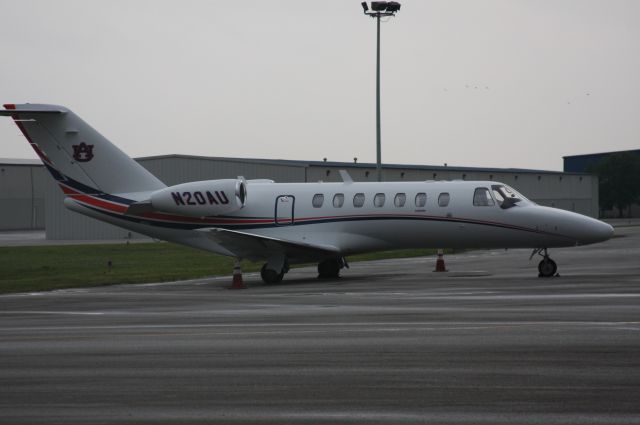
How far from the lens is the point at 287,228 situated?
29.5m

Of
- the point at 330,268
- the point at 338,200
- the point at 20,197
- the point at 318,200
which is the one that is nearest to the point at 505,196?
the point at 338,200

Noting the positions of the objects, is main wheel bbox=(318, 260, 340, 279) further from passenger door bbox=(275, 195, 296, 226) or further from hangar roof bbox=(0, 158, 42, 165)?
hangar roof bbox=(0, 158, 42, 165)

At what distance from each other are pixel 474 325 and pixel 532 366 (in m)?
3.73

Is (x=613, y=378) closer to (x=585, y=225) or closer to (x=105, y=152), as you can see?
(x=585, y=225)

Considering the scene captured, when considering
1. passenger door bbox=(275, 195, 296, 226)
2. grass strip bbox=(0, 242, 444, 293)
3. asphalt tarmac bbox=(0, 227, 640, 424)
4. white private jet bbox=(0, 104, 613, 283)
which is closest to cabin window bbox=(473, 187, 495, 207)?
white private jet bbox=(0, 104, 613, 283)

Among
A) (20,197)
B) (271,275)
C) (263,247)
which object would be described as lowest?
(271,275)

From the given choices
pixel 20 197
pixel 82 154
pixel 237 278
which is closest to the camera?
pixel 237 278

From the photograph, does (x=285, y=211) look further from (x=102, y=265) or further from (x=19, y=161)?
(x=19, y=161)

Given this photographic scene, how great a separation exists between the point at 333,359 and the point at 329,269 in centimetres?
1809

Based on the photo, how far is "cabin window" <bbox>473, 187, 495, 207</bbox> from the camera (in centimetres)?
2797

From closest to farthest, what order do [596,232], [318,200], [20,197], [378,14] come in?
[596,232] < [318,200] < [378,14] < [20,197]

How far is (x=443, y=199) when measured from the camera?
1112 inches

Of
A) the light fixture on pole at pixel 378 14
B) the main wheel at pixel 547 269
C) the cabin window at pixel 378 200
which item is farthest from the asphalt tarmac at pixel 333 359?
the light fixture on pole at pixel 378 14

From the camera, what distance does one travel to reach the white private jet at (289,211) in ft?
90.7
